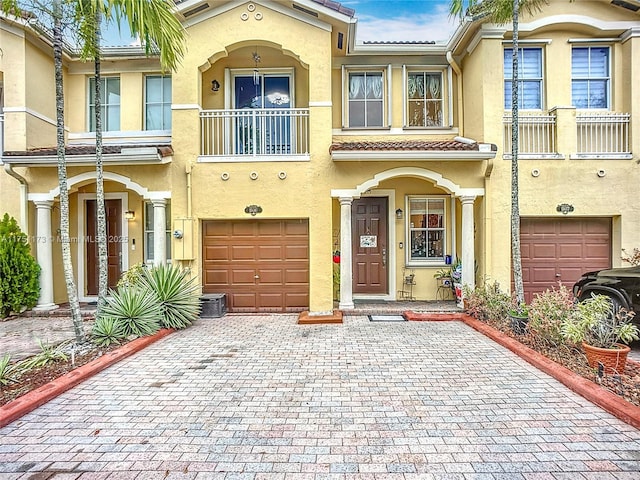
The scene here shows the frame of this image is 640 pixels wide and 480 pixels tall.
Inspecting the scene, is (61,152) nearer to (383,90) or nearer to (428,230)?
(383,90)

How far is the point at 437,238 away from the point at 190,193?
6856 mm

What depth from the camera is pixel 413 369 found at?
544cm

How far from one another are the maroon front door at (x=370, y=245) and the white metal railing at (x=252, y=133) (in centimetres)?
253

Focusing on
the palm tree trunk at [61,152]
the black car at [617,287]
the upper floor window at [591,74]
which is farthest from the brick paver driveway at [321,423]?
the upper floor window at [591,74]

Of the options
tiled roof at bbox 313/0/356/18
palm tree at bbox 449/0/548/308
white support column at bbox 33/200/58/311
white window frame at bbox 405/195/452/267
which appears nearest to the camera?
palm tree at bbox 449/0/548/308

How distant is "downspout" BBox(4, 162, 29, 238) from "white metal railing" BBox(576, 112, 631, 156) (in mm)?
13784

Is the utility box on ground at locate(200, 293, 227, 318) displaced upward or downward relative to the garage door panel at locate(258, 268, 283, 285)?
downward

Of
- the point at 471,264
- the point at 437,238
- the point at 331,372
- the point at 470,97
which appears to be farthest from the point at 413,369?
the point at 470,97

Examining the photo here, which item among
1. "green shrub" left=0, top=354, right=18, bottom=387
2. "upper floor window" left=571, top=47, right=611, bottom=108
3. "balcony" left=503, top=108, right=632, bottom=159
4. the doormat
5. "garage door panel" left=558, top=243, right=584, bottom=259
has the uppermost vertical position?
"upper floor window" left=571, top=47, right=611, bottom=108

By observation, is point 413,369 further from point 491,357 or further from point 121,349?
point 121,349

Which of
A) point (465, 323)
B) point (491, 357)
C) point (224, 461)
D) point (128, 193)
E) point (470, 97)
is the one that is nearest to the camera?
point (224, 461)

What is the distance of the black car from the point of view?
6.13 metres

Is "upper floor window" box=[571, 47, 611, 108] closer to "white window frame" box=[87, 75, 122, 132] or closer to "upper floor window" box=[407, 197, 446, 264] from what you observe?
"upper floor window" box=[407, 197, 446, 264]

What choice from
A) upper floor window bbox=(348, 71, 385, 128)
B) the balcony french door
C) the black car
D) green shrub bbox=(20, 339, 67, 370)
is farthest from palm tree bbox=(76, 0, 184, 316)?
the black car
